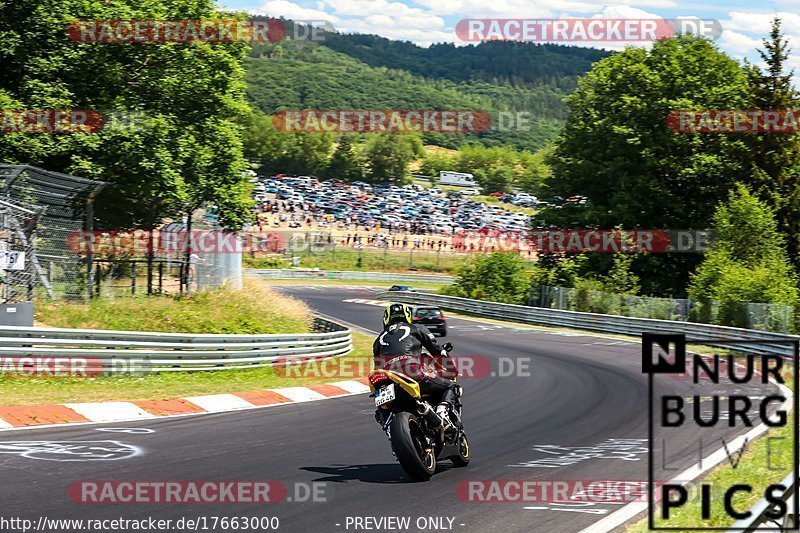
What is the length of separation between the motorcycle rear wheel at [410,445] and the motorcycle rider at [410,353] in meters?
0.49

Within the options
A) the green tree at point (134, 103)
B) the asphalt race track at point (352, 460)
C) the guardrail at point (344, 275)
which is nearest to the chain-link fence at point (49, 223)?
the green tree at point (134, 103)

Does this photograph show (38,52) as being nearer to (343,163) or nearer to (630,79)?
Result: (630,79)

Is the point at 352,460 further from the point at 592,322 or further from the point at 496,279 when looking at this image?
the point at 496,279

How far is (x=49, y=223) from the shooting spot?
806 inches

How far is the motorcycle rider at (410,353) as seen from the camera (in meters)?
9.62

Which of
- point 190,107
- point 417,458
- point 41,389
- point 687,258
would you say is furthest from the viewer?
point 687,258

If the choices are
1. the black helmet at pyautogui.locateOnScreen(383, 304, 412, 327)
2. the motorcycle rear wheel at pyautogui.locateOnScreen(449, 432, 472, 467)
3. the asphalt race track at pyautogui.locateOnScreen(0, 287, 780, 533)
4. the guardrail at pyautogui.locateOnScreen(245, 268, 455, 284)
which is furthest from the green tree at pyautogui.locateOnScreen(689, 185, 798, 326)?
the guardrail at pyautogui.locateOnScreen(245, 268, 455, 284)

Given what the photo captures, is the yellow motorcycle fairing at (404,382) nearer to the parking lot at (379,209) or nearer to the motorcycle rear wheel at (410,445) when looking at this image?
the motorcycle rear wheel at (410,445)

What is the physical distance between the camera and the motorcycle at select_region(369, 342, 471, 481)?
9.18 m

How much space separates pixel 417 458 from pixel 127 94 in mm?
19708

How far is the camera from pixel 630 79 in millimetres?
49938

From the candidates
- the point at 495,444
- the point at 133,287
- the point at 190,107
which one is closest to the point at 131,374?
the point at 133,287

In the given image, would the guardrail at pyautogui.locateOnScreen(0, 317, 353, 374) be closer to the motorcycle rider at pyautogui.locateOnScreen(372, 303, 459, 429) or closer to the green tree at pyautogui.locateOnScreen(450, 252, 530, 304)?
the motorcycle rider at pyautogui.locateOnScreen(372, 303, 459, 429)

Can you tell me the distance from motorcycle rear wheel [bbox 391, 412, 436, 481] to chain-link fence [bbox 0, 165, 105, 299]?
36.7ft
